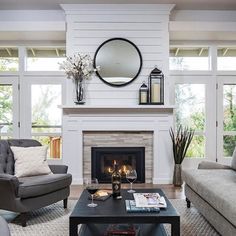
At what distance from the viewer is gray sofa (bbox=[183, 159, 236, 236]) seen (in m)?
2.45

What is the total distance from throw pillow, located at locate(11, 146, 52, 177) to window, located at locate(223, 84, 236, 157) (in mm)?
3812

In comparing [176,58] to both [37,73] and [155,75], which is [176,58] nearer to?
[155,75]

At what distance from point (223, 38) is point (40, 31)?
3.51m

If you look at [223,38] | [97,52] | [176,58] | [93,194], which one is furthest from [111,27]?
[93,194]

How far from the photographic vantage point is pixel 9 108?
6.19 metres

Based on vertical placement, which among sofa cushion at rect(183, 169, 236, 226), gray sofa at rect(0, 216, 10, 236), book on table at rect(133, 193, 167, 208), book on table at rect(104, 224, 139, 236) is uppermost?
gray sofa at rect(0, 216, 10, 236)

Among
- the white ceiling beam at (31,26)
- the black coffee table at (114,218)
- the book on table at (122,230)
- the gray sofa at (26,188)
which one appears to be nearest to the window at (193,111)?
the white ceiling beam at (31,26)

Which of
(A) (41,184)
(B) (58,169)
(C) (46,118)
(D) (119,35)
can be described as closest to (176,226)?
(A) (41,184)

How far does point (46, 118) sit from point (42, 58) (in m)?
1.25

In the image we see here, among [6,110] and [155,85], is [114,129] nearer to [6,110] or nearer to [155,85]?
[155,85]

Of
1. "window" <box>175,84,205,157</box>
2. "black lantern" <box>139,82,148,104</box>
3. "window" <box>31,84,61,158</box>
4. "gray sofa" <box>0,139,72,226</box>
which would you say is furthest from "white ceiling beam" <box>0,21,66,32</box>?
"window" <box>175,84,205,157</box>

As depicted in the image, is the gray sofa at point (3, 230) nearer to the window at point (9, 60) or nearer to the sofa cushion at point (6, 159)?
the sofa cushion at point (6, 159)

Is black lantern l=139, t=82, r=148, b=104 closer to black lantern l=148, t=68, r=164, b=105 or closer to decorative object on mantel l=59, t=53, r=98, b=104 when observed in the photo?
black lantern l=148, t=68, r=164, b=105

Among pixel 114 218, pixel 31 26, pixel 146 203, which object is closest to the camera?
pixel 114 218
